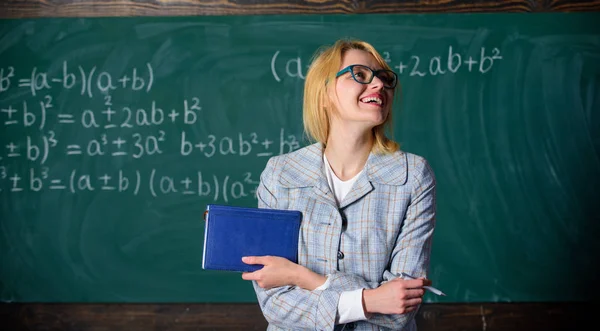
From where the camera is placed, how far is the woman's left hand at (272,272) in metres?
1.34

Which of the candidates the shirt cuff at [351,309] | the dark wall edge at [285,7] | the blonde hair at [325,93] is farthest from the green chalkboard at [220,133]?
the shirt cuff at [351,309]

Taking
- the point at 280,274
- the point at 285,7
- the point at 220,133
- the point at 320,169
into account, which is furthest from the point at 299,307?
the point at 285,7

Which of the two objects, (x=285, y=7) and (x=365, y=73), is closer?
(x=365, y=73)

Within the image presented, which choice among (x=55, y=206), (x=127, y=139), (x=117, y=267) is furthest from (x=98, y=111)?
(x=117, y=267)

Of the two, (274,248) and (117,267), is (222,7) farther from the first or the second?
(274,248)

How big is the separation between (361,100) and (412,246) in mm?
333

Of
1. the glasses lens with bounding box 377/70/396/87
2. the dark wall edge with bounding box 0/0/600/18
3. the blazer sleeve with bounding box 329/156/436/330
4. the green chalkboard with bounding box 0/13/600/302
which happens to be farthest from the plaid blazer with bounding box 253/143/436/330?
the dark wall edge with bounding box 0/0/600/18

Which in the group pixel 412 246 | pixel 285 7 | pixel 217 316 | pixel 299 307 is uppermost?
pixel 285 7

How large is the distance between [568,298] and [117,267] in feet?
6.96

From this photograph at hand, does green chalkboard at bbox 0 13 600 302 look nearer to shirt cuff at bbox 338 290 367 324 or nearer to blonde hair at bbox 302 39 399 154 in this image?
blonde hair at bbox 302 39 399 154

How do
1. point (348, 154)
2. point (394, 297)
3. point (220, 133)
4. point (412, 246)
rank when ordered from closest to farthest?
point (394, 297) → point (412, 246) → point (348, 154) → point (220, 133)

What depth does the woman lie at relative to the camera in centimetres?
133

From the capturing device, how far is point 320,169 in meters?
1.48

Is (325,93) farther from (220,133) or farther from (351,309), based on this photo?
(220,133)
